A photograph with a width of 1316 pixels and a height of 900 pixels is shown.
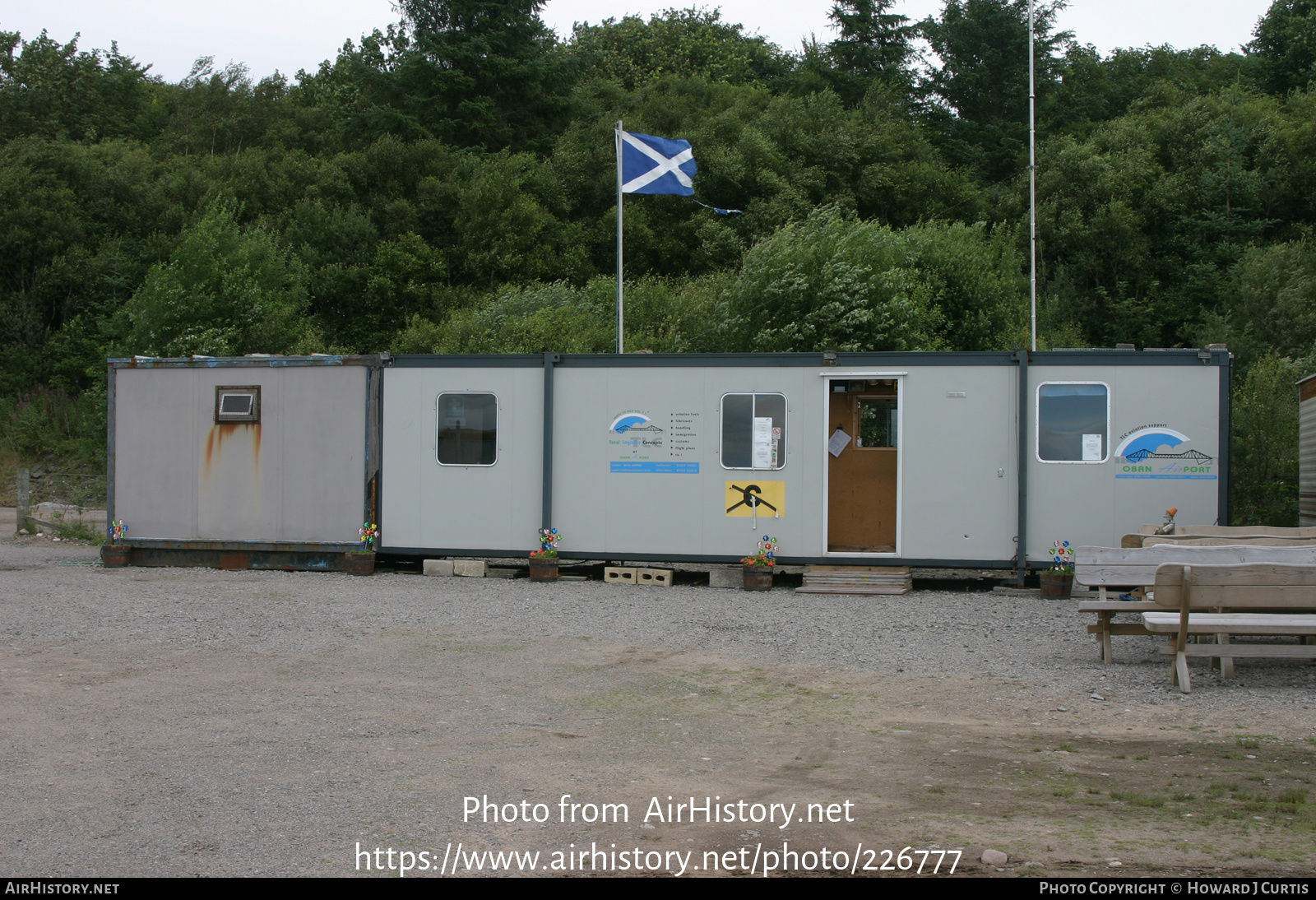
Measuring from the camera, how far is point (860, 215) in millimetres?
41938

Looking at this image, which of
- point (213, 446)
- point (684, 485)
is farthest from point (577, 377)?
point (213, 446)

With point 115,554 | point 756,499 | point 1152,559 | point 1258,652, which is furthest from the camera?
point 115,554

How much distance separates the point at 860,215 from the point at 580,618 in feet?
112

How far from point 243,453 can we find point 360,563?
6.37ft

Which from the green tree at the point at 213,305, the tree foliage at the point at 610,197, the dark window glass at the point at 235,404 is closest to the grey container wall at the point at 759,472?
the dark window glass at the point at 235,404

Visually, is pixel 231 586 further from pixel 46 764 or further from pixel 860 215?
pixel 860 215

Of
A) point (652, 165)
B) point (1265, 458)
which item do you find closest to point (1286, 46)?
point (1265, 458)

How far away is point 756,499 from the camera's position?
12.6 m

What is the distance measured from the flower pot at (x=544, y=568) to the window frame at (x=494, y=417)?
123 centimetres

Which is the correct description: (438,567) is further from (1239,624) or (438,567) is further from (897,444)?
(1239,624)

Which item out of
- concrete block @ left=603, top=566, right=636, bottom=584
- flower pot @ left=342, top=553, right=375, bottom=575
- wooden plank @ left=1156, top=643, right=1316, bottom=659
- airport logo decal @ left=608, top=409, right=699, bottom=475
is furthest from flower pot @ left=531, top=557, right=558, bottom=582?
wooden plank @ left=1156, top=643, right=1316, bottom=659

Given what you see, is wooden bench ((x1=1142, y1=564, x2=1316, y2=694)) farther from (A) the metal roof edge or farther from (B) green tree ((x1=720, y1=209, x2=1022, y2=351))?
(B) green tree ((x1=720, y1=209, x2=1022, y2=351))

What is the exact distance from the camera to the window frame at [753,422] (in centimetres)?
1259
